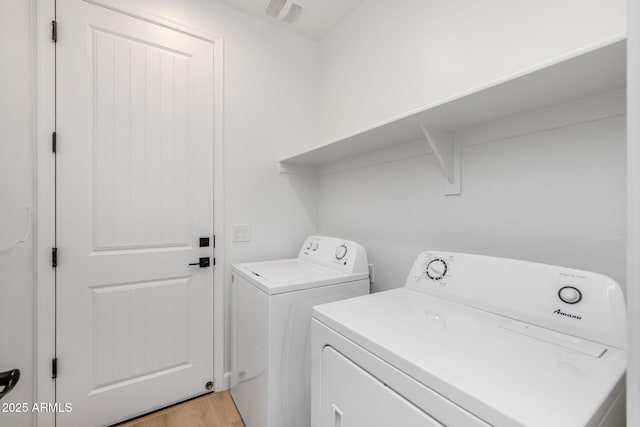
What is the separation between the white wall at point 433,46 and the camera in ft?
3.20

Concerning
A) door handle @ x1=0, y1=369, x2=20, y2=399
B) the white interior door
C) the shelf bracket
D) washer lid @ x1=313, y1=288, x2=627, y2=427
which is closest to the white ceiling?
the white interior door

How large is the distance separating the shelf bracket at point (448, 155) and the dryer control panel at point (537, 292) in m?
0.36

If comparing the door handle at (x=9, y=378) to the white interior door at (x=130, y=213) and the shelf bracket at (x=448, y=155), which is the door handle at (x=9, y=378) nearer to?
the white interior door at (x=130, y=213)

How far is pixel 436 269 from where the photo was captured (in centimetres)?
117

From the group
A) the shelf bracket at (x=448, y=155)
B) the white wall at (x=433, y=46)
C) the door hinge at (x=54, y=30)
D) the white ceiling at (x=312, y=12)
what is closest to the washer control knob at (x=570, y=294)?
the shelf bracket at (x=448, y=155)

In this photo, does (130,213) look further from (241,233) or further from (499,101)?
(499,101)

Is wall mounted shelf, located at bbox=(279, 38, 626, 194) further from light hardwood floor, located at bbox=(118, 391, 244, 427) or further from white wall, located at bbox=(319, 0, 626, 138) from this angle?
light hardwood floor, located at bbox=(118, 391, 244, 427)

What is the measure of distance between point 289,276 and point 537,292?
3.55ft

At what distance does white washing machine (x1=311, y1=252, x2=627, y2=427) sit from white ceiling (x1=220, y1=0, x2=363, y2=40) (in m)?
1.88

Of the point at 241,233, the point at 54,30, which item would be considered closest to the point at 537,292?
the point at 241,233

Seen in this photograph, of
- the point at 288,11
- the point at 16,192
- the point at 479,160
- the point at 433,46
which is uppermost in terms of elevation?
the point at 288,11

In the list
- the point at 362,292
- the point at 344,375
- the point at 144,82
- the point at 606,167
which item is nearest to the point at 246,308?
the point at 362,292

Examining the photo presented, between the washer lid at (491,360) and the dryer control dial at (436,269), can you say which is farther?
the dryer control dial at (436,269)

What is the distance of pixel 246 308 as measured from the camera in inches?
61.4
